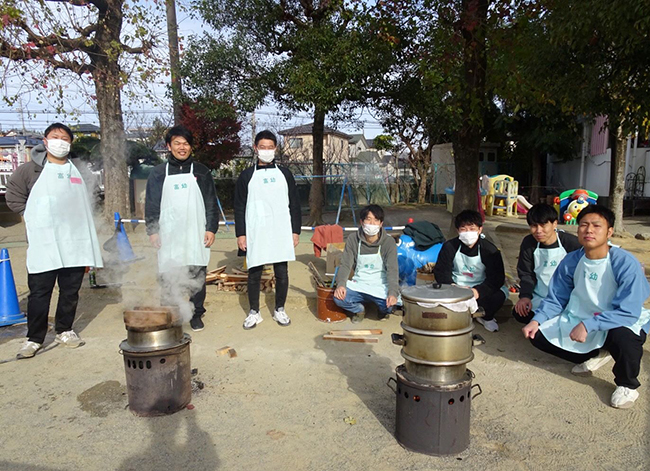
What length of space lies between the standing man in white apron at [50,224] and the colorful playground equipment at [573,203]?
13.0 metres

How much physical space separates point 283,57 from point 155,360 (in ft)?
32.6

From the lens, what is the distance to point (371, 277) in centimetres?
486

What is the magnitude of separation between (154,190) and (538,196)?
20.7 meters

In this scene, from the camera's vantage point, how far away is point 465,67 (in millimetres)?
6750

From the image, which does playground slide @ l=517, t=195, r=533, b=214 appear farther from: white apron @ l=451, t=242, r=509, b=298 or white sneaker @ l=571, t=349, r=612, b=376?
white sneaker @ l=571, t=349, r=612, b=376

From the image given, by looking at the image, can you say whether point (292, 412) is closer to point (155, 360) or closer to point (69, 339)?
point (155, 360)

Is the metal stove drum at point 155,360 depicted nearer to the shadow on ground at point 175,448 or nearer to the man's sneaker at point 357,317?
the shadow on ground at point 175,448

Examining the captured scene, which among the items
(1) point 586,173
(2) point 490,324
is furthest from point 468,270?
(1) point 586,173

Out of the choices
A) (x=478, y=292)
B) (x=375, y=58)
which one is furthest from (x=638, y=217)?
(x=478, y=292)

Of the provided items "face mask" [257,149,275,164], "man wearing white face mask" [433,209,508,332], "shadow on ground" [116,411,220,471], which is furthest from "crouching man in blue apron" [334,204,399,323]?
"shadow on ground" [116,411,220,471]

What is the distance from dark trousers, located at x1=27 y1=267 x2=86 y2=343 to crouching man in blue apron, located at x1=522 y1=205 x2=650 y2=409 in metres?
3.91

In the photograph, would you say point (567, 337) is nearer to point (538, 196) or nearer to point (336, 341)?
point (336, 341)

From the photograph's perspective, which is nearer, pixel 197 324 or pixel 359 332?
pixel 359 332

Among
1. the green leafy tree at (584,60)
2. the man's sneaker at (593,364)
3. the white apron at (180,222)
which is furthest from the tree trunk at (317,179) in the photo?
the man's sneaker at (593,364)
